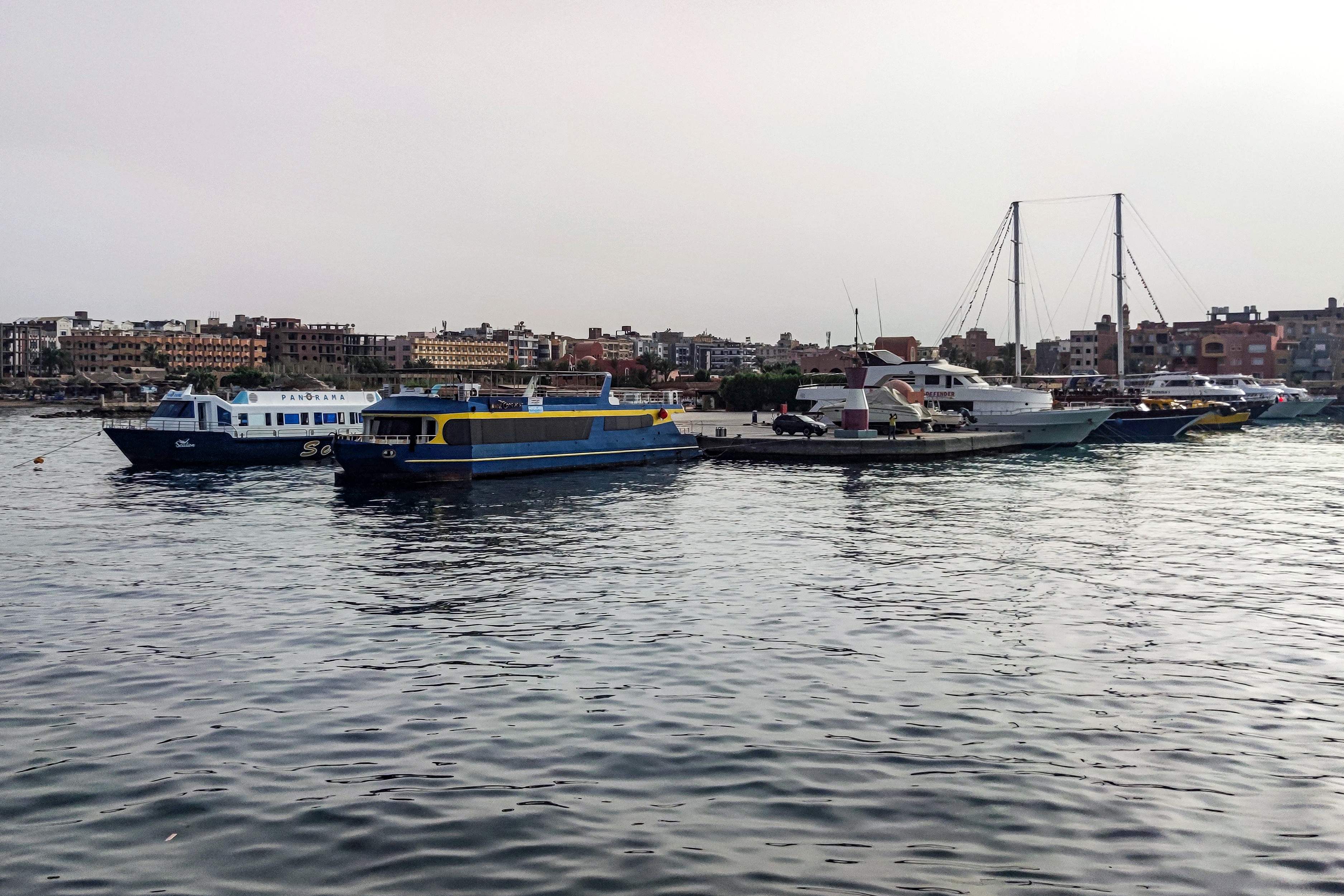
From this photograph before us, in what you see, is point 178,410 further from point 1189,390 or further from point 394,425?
point 1189,390

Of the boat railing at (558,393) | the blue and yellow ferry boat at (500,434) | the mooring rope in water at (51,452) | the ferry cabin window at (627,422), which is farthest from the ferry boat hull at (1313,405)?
the mooring rope in water at (51,452)

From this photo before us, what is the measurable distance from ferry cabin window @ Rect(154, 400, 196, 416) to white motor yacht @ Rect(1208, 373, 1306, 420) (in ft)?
271

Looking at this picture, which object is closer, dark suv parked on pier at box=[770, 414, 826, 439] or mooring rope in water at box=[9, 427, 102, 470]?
mooring rope in water at box=[9, 427, 102, 470]

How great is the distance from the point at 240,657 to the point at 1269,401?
10101cm

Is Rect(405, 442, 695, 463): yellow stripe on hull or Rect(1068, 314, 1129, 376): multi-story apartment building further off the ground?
Rect(1068, 314, 1129, 376): multi-story apartment building

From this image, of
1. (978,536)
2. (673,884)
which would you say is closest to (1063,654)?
(673,884)

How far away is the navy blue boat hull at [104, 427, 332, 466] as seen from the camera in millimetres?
47344

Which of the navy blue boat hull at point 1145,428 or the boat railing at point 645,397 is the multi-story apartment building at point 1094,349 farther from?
the boat railing at point 645,397

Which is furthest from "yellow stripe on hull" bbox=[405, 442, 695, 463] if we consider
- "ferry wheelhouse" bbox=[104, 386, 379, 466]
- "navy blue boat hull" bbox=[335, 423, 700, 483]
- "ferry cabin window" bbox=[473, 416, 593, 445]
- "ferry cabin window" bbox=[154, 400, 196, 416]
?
"ferry cabin window" bbox=[154, 400, 196, 416]

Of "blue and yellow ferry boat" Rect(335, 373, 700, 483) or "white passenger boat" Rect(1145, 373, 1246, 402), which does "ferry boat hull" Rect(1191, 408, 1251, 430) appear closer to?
"white passenger boat" Rect(1145, 373, 1246, 402)

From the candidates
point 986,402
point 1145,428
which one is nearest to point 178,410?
point 986,402

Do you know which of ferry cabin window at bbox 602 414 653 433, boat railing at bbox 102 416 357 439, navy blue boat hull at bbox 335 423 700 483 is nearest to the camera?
navy blue boat hull at bbox 335 423 700 483

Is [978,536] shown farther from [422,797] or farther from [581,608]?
[422,797]

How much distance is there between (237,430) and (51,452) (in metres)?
22.0
